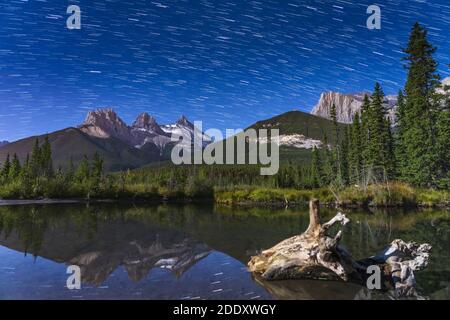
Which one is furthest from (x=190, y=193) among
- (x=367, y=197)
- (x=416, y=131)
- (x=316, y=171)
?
(x=416, y=131)

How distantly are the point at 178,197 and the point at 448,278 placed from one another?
68.6m

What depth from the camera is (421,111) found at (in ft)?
152

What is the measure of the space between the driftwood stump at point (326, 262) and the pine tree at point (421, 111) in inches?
1544

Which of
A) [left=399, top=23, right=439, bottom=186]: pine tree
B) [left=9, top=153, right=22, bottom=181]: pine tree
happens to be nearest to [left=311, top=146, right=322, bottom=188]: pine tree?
[left=399, top=23, right=439, bottom=186]: pine tree

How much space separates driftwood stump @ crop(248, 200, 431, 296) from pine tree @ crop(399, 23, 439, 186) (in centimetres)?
3923

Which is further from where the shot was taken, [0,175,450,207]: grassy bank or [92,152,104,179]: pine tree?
[92,152,104,179]: pine tree

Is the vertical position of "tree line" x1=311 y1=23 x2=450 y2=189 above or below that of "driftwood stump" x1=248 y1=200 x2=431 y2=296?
above

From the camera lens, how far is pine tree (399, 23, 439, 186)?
44.4 metres

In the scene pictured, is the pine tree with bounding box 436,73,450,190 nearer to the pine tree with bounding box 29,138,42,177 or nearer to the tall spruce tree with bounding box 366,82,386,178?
the tall spruce tree with bounding box 366,82,386,178

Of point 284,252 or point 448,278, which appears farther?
point 284,252

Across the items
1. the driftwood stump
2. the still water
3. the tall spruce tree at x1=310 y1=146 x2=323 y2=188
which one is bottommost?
the still water
